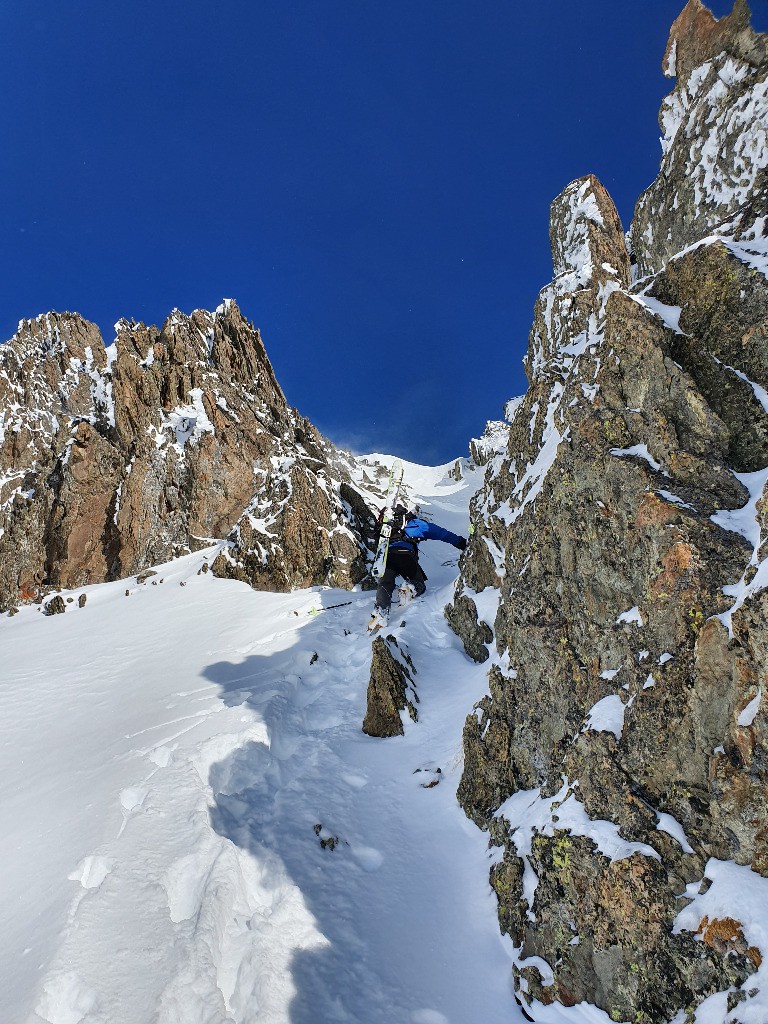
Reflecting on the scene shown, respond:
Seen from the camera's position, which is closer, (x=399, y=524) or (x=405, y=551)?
(x=405, y=551)

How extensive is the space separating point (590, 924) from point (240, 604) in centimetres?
1858

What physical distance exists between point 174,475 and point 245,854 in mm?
31343

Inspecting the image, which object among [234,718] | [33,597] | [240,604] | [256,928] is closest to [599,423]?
[256,928]

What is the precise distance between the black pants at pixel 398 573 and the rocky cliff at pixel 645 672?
24.6ft

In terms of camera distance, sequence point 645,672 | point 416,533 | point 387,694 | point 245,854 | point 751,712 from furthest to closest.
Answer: point 416,533
point 387,694
point 245,854
point 645,672
point 751,712

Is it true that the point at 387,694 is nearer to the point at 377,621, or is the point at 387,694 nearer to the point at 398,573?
the point at 377,621

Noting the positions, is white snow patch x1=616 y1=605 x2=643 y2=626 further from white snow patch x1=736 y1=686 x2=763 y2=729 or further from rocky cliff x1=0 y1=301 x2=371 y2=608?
rocky cliff x1=0 y1=301 x2=371 y2=608

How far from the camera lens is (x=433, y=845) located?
7512 millimetres

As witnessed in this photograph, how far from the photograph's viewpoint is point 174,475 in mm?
34312

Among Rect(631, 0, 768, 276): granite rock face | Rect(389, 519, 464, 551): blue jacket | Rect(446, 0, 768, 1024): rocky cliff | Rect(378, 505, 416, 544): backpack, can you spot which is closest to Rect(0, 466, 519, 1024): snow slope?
Rect(446, 0, 768, 1024): rocky cliff

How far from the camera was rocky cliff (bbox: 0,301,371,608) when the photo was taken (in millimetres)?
25641

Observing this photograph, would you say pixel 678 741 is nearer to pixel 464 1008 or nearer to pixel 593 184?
pixel 464 1008

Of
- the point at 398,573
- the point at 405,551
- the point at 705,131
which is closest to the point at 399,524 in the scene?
the point at 405,551

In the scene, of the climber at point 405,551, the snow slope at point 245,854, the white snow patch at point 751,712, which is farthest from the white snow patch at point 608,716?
the climber at point 405,551
